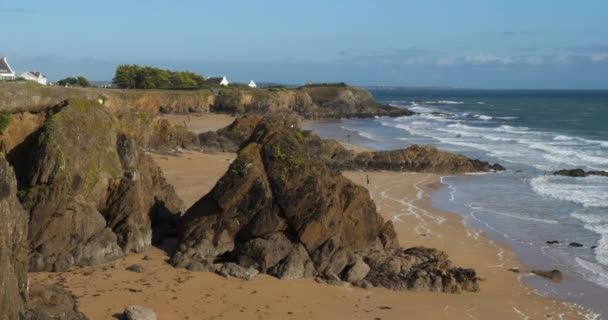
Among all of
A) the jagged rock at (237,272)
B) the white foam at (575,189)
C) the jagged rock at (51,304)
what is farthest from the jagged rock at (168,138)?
the jagged rock at (51,304)

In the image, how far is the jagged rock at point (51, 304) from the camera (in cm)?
1009

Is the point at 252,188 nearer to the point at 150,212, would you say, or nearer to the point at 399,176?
the point at 150,212

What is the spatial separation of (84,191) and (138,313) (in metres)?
5.01

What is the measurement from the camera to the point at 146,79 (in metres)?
91.0

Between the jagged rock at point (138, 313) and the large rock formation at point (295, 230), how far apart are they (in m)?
3.22

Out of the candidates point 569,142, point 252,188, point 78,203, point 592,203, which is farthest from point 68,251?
point 569,142

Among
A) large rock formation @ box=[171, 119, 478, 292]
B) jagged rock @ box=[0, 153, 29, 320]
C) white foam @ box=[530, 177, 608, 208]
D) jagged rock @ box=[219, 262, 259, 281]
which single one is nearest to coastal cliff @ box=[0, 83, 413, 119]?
white foam @ box=[530, 177, 608, 208]

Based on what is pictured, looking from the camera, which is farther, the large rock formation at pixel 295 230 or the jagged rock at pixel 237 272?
the large rock formation at pixel 295 230

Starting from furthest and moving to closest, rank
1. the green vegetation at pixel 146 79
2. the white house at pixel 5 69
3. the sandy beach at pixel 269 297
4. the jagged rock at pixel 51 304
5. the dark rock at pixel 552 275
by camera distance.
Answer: the green vegetation at pixel 146 79, the white house at pixel 5 69, the dark rock at pixel 552 275, the sandy beach at pixel 269 297, the jagged rock at pixel 51 304

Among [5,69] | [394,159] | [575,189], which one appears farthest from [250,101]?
[575,189]

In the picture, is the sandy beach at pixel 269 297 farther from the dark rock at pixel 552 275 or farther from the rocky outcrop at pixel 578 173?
the rocky outcrop at pixel 578 173

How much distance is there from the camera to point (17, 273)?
952 centimetres

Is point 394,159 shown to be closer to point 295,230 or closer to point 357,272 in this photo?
point 295,230

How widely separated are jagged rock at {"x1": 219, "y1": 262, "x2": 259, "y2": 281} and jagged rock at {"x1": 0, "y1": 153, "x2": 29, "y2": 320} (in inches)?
239
